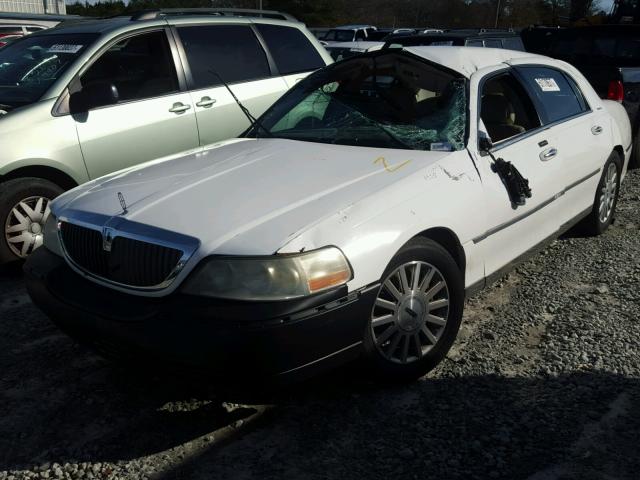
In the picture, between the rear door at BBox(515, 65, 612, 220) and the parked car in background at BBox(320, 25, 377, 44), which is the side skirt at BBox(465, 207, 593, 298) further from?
the parked car in background at BBox(320, 25, 377, 44)

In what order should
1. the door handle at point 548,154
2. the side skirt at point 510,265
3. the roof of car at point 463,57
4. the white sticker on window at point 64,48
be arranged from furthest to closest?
the white sticker on window at point 64,48, the door handle at point 548,154, the roof of car at point 463,57, the side skirt at point 510,265

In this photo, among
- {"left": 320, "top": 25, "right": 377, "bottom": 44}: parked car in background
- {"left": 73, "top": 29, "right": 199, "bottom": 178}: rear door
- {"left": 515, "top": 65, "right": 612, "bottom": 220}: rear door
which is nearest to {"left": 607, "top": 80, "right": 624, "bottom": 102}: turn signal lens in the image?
{"left": 515, "top": 65, "right": 612, "bottom": 220}: rear door

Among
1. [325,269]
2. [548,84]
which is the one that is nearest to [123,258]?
[325,269]

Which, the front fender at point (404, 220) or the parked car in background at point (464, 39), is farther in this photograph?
the parked car in background at point (464, 39)

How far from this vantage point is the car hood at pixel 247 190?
2691mm

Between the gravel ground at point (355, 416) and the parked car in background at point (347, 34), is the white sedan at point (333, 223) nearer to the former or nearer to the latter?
the gravel ground at point (355, 416)

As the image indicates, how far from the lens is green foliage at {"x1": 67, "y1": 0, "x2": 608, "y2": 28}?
162 ft

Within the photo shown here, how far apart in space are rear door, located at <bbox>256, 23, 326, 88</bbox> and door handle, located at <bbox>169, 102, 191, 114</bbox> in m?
1.26

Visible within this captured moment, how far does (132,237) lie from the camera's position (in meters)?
2.75

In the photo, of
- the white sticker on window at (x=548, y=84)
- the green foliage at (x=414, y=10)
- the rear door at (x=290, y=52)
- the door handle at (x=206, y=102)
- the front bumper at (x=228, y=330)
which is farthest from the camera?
the green foliage at (x=414, y=10)

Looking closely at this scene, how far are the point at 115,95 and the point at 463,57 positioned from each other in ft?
8.25

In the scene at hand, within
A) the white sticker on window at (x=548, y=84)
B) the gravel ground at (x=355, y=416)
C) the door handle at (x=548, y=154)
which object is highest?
the white sticker on window at (x=548, y=84)

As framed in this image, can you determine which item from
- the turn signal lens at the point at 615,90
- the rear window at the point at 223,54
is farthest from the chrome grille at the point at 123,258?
the turn signal lens at the point at 615,90

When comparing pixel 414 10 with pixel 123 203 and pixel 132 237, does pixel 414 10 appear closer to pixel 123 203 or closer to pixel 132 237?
pixel 123 203
